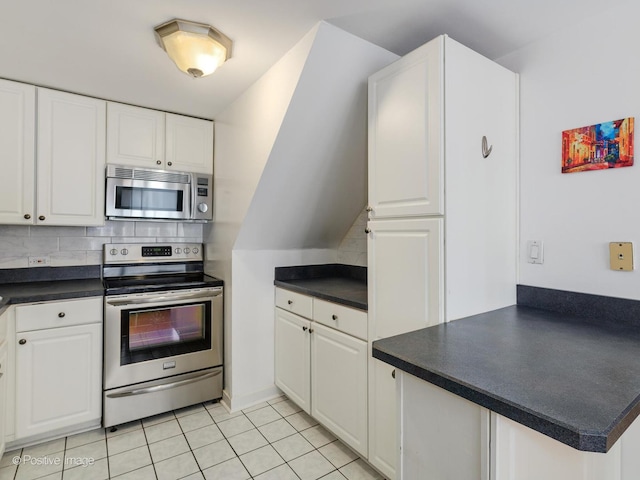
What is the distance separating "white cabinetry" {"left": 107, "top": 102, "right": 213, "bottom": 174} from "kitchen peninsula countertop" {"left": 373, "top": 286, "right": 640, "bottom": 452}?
2.20 meters

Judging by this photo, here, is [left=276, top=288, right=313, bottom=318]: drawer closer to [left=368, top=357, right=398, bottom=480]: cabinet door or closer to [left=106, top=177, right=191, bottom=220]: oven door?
[left=368, top=357, right=398, bottom=480]: cabinet door

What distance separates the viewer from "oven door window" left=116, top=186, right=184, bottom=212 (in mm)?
2387

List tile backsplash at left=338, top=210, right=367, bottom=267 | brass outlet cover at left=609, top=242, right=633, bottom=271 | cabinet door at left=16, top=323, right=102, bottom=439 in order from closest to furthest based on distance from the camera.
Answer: brass outlet cover at left=609, top=242, right=633, bottom=271 → cabinet door at left=16, top=323, right=102, bottom=439 → tile backsplash at left=338, top=210, right=367, bottom=267

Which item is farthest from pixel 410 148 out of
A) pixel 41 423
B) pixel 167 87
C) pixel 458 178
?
pixel 41 423

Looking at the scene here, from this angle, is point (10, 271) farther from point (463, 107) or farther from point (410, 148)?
point (463, 107)

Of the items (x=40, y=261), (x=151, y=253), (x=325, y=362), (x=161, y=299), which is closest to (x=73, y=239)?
(x=40, y=261)

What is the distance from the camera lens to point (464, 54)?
142 cm

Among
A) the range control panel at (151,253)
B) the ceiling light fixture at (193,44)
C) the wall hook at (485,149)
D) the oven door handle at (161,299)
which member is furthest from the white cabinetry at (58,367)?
the wall hook at (485,149)

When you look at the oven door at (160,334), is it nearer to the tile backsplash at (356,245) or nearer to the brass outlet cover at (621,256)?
the tile backsplash at (356,245)

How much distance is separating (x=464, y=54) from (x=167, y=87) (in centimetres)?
176

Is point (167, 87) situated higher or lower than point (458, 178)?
higher

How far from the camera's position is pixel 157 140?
8.31 ft

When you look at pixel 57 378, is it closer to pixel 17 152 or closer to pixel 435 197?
pixel 17 152

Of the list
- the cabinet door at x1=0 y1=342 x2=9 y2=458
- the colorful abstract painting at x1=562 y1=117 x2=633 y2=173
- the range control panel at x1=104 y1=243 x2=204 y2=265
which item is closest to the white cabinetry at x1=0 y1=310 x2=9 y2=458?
the cabinet door at x1=0 y1=342 x2=9 y2=458
